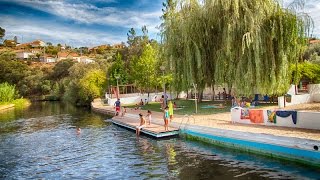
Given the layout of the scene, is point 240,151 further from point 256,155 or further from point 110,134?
point 110,134

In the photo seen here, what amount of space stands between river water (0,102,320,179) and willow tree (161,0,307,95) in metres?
8.58

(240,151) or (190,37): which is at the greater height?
(190,37)

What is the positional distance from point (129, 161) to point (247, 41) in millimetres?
13141

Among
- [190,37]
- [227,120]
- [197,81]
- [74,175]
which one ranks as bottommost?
[74,175]

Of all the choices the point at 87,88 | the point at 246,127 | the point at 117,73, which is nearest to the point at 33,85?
the point at 87,88

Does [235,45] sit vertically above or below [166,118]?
above

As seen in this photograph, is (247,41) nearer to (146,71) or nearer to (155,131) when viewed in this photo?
(155,131)

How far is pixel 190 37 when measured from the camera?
1112 inches

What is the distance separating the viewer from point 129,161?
15.9 meters

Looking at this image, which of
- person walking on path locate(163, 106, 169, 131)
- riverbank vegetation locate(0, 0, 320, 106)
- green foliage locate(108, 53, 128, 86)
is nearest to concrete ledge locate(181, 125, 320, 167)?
person walking on path locate(163, 106, 169, 131)

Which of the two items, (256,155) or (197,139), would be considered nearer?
(256,155)

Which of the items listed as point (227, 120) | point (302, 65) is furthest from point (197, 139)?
point (302, 65)

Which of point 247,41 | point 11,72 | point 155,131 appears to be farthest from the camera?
point 11,72

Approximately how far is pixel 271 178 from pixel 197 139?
8.08 m
